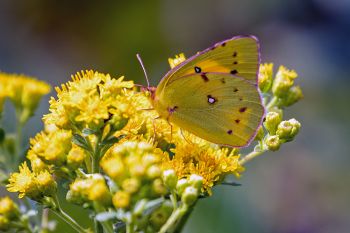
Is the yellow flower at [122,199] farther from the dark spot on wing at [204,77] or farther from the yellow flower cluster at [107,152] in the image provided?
the dark spot on wing at [204,77]

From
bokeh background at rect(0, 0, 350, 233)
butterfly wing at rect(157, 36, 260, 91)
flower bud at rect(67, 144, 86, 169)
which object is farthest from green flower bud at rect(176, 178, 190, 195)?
bokeh background at rect(0, 0, 350, 233)

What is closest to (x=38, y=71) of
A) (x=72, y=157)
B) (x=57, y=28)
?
(x=57, y=28)

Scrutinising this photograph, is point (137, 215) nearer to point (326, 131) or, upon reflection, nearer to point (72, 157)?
point (72, 157)

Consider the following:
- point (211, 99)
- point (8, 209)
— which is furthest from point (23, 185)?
point (211, 99)

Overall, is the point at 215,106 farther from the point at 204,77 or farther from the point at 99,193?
the point at 99,193

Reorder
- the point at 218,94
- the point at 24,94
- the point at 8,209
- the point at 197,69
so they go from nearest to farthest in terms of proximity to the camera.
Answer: the point at 8,209 → the point at 24,94 → the point at 197,69 → the point at 218,94

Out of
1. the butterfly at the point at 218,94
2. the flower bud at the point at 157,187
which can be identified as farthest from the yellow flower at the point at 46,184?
the butterfly at the point at 218,94
